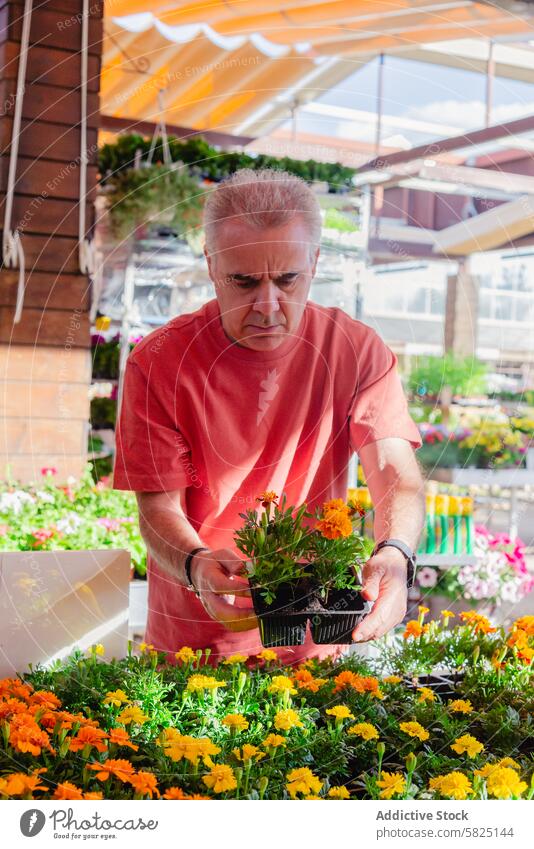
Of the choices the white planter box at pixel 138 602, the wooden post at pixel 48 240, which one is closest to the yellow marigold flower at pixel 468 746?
the white planter box at pixel 138 602

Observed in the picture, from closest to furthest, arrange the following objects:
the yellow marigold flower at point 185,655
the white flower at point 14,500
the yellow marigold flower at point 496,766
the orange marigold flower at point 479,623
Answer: the yellow marigold flower at point 496,766, the yellow marigold flower at point 185,655, the orange marigold flower at point 479,623, the white flower at point 14,500

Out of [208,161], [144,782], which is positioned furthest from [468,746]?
[208,161]

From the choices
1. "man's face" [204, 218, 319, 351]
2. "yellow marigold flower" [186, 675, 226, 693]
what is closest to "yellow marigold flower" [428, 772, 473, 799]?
"yellow marigold flower" [186, 675, 226, 693]

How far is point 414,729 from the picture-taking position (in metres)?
1.38

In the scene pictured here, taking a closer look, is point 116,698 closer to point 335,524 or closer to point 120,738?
point 120,738

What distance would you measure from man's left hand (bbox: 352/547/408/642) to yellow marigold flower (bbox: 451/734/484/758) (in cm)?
22

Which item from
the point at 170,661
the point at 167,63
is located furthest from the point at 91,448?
the point at 167,63

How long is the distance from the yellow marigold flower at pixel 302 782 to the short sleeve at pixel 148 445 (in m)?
0.48

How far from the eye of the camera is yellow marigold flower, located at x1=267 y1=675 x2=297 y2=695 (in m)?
1.42

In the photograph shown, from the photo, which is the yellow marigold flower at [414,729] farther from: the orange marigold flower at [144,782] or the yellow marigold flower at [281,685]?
the orange marigold flower at [144,782]

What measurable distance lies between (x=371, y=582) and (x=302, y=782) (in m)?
0.36

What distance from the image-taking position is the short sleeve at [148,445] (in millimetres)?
1506

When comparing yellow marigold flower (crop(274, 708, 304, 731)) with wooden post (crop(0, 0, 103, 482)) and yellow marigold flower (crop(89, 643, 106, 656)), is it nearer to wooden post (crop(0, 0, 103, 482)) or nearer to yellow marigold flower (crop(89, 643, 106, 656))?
yellow marigold flower (crop(89, 643, 106, 656))
